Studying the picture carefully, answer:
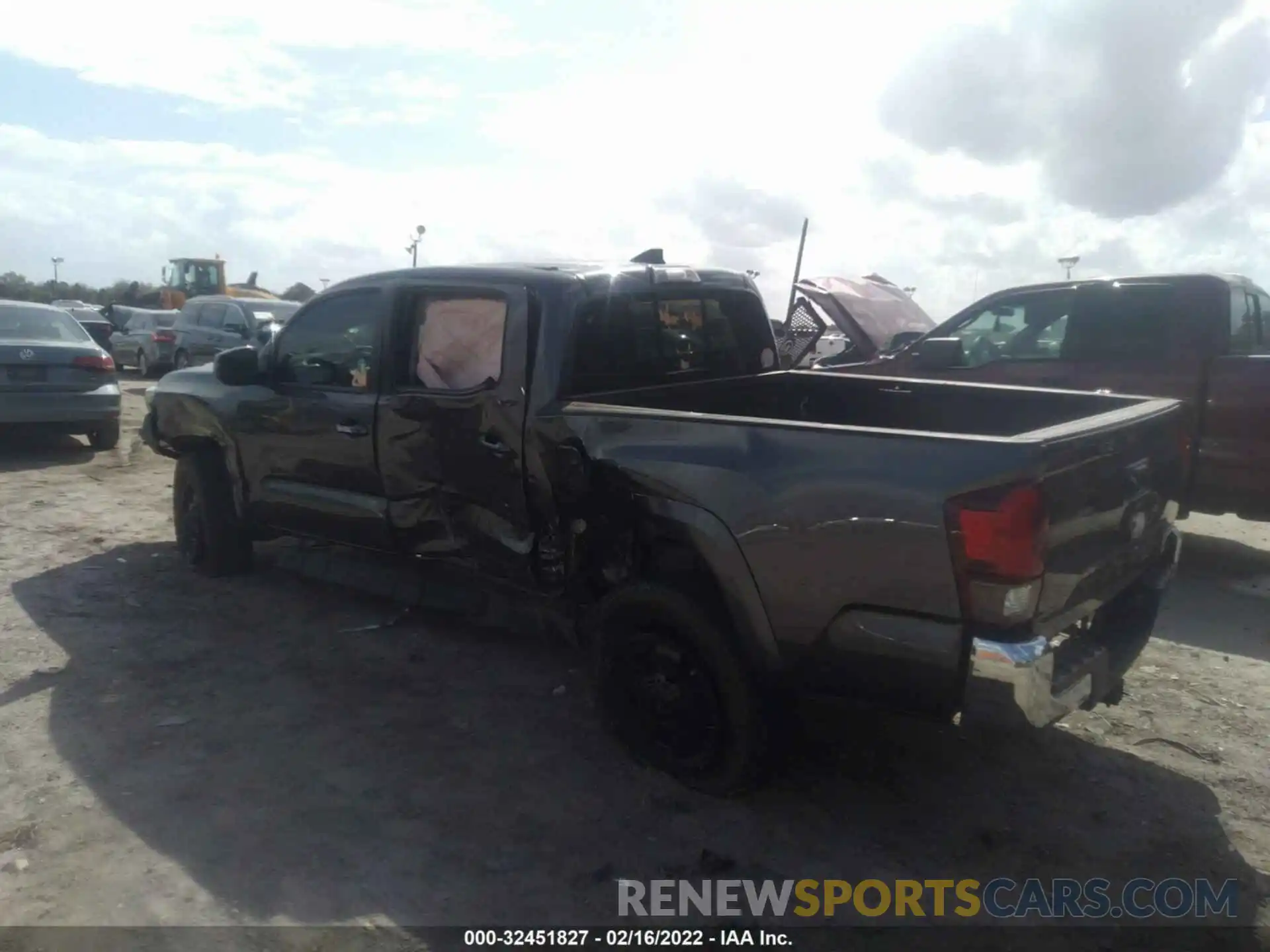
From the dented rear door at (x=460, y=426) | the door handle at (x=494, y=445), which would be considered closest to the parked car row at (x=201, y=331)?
the dented rear door at (x=460, y=426)

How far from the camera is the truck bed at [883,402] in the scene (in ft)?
14.0

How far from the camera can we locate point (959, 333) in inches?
312

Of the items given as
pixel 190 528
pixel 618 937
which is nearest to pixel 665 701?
pixel 618 937

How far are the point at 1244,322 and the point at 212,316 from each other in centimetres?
1706

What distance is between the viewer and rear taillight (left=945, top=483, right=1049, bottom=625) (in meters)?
2.88

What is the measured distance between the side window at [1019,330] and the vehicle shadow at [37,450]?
849 cm

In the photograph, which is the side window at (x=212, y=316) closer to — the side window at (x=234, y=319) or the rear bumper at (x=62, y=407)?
the side window at (x=234, y=319)

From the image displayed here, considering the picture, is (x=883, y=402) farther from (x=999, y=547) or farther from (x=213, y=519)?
(x=213, y=519)

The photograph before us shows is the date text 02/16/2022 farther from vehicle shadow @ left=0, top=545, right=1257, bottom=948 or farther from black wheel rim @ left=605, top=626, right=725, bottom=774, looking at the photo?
black wheel rim @ left=605, top=626, right=725, bottom=774

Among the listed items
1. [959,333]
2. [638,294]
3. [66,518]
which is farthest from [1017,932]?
[66,518]

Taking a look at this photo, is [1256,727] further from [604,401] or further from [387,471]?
[387,471]

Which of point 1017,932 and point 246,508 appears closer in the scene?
point 1017,932

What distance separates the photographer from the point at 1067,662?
3.30 m

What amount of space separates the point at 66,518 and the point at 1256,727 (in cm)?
777
